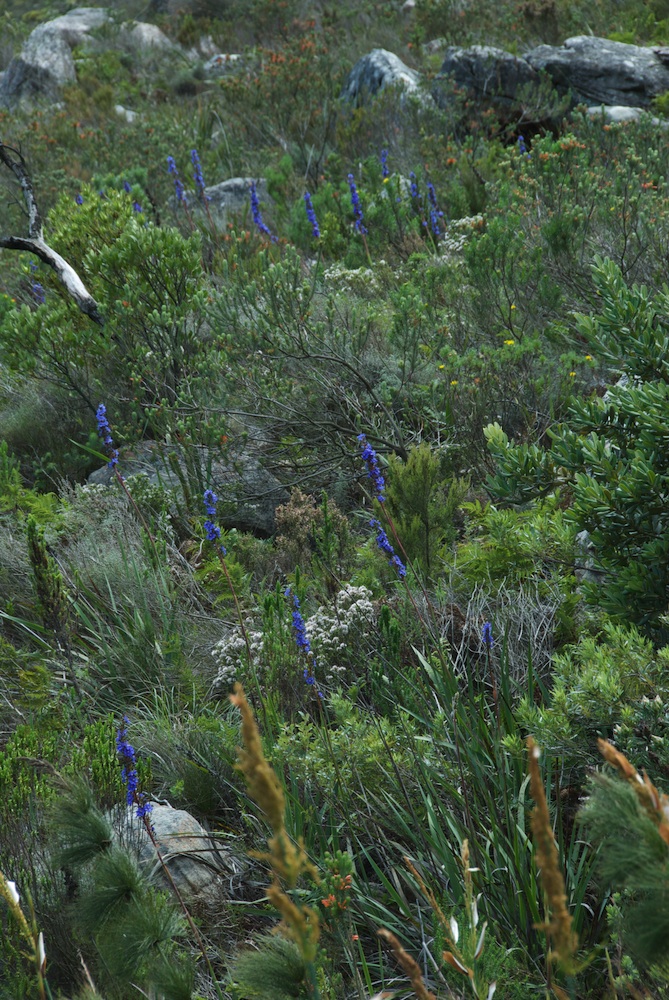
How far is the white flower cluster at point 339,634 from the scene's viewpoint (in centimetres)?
313

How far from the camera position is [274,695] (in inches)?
111

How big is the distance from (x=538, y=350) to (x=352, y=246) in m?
2.84

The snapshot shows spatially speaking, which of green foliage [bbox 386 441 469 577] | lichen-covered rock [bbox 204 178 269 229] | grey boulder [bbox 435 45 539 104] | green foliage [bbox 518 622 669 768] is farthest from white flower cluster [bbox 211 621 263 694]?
grey boulder [bbox 435 45 539 104]

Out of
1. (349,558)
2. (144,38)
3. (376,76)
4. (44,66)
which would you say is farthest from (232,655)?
(144,38)

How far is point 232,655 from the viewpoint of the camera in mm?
3361

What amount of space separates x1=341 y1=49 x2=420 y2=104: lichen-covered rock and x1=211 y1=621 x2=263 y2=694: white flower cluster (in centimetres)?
846

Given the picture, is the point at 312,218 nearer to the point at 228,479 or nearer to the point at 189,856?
the point at 228,479

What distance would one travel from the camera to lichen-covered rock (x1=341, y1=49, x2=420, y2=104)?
10070 millimetres

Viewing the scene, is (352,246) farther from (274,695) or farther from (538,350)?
(274,695)

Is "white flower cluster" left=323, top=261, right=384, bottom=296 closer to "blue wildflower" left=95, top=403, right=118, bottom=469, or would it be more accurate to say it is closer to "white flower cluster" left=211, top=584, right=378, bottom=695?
"blue wildflower" left=95, top=403, right=118, bottom=469

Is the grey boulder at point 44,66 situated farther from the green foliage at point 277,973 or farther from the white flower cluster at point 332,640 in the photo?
the green foliage at point 277,973

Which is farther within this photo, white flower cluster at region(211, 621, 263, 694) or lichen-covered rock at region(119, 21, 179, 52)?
lichen-covered rock at region(119, 21, 179, 52)

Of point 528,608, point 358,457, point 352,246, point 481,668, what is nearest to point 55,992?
point 481,668

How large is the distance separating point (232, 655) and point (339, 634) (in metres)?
0.49
